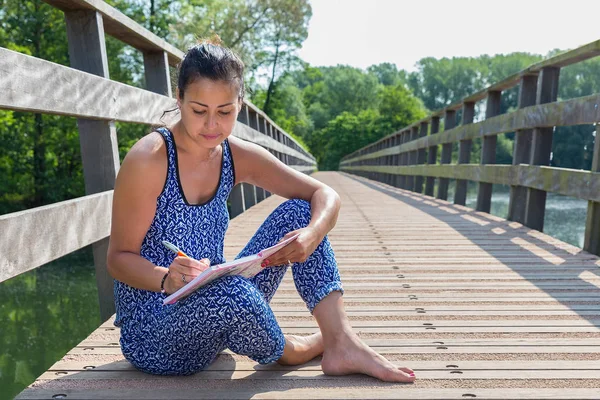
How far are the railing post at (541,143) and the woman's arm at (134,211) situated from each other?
3012 mm

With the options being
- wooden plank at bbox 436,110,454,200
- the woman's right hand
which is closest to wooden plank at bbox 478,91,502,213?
wooden plank at bbox 436,110,454,200

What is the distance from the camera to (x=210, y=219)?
1.63 metres

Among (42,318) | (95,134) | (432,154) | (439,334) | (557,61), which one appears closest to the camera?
(439,334)

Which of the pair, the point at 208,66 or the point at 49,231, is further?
the point at 49,231

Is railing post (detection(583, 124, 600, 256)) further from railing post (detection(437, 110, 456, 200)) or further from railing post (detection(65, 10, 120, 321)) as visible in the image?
railing post (detection(437, 110, 456, 200))

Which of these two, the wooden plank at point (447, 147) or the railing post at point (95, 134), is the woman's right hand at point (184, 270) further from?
the wooden plank at point (447, 147)

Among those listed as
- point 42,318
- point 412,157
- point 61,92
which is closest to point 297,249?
point 61,92

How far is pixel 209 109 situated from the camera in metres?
1.50

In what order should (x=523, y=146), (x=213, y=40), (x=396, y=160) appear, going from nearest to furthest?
(x=213, y=40) → (x=523, y=146) → (x=396, y=160)

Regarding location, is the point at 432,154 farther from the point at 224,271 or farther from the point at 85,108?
the point at 224,271

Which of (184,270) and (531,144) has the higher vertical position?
(531,144)

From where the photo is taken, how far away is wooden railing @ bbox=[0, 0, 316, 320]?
1.51m

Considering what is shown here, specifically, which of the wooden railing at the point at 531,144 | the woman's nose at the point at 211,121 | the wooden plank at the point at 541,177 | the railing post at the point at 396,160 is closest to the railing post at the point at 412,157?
the railing post at the point at 396,160

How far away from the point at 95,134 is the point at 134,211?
0.81 m
